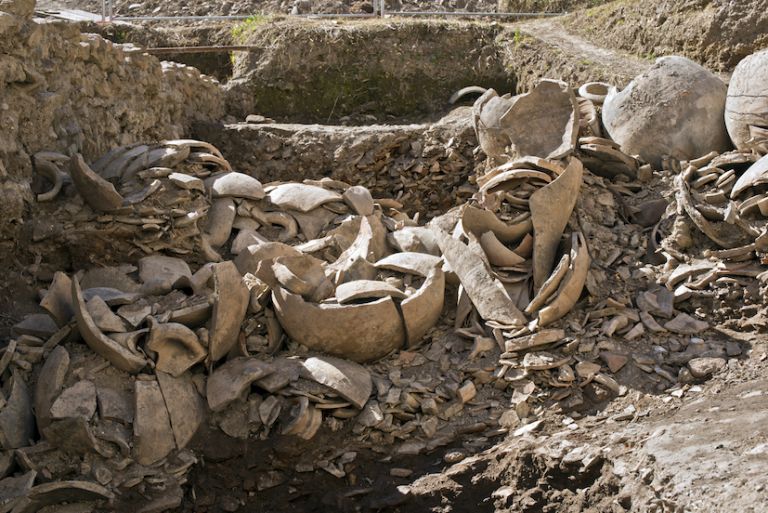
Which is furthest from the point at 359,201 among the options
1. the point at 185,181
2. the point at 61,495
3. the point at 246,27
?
the point at 246,27

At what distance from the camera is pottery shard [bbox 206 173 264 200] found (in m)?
6.93

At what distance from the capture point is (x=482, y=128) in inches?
308

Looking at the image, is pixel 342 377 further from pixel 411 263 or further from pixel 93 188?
pixel 93 188

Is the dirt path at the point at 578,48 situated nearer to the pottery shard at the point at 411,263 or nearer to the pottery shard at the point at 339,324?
the pottery shard at the point at 411,263

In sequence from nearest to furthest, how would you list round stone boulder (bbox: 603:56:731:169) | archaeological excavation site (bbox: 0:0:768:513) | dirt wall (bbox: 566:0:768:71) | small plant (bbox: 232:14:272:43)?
archaeological excavation site (bbox: 0:0:768:513) < round stone boulder (bbox: 603:56:731:169) < dirt wall (bbox: 566:0:768:71) < small plant (bbox: 232:14:272:43)

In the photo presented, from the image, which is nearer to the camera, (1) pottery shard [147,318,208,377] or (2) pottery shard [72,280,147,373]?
(2) pottery shard [72,280,147,373]

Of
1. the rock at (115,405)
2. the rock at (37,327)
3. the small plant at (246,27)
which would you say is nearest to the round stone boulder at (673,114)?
the rock at (115,405)

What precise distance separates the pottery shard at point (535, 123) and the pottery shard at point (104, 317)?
3.35m

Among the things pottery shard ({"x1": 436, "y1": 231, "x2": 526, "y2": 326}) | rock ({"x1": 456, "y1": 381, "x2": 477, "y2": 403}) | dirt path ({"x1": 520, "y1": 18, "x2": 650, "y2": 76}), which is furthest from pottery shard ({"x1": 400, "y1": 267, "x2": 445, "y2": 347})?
dirt path ({"x1": 520, "y1": 18, "x2": 650, "y2": 76})

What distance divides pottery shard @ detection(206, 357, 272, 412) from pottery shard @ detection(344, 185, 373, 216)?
5.84 ft

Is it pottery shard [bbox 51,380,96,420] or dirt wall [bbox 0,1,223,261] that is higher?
dirt wall [bbox 0,1,223,261]

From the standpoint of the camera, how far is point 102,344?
527 cm

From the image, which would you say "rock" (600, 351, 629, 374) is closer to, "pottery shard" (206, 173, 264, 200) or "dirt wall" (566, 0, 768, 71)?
"pottery shard" (206, 173, 264, 200)

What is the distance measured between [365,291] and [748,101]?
10.6ft
